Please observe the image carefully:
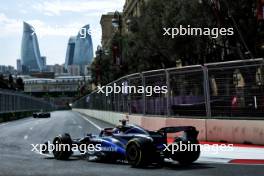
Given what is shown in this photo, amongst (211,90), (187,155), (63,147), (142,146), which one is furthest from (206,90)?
(142,146)

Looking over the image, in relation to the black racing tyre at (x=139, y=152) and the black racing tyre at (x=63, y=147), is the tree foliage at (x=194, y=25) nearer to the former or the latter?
the black racing tyre at (x=63, y=147)

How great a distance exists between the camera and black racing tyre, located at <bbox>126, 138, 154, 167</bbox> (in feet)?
37.6

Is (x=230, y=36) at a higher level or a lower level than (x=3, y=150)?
higher

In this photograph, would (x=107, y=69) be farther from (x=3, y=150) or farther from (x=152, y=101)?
(x=3, y=150)

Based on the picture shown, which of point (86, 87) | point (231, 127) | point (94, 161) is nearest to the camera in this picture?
point (94, 161)

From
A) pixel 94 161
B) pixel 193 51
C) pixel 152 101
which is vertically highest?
pixel 193 51

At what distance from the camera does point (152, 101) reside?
22.4 metres

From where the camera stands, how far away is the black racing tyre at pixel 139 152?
11.4 meters

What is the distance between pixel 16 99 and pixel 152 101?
174 ft

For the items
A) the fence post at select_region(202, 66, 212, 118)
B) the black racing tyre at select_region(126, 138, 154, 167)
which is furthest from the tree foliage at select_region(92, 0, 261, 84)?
the black racing tyre at select_region(126, 138, 154, 167)

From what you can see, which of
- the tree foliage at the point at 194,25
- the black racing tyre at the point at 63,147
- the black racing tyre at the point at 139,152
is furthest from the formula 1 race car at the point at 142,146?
the tree foliage at the point at 194,25

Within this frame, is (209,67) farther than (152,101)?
No

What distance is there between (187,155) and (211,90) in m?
5.85

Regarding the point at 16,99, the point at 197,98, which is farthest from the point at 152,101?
the point at 16,99
